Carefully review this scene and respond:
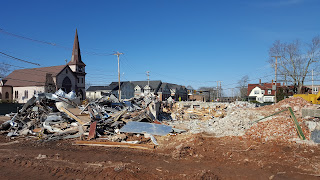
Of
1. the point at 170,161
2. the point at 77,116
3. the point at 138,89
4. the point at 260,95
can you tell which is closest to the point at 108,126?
the point at 77,116

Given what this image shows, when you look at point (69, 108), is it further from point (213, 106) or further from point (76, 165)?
point (213, 106)

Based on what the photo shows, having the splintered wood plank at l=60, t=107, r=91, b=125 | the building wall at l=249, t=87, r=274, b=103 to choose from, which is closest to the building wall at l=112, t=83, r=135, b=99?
the building wall at l=249, t=87, r=274, b=103

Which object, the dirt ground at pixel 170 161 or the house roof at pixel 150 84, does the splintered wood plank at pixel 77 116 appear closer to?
the dirt ground at pixel 170 161

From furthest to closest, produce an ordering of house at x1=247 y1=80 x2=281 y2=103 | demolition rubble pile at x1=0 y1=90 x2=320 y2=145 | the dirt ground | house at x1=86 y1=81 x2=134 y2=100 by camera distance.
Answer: house at x1=86 y1=81 x2=134 y2=100
house at x1=247 y1=80 x2=281 y2=103
demolition rubble pile at x1=0 y1=90 x2=320 y2=145
the dirt ground

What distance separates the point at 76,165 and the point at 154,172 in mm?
2473

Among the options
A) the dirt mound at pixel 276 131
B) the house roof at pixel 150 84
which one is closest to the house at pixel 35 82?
the house roof at pixel 150 84

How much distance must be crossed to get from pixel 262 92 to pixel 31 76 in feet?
182

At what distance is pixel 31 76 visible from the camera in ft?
143

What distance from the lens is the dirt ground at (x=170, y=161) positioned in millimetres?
6004

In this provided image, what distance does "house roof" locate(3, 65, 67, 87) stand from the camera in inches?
1638

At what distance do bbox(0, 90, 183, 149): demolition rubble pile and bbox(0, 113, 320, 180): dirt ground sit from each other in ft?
4.18

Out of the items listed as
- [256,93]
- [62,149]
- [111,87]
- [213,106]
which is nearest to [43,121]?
[62,149]

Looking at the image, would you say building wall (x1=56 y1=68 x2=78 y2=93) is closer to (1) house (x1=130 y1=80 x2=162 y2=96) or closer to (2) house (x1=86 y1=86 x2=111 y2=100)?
(2) house (x1=86 y1=86 x2=111 y2=100)

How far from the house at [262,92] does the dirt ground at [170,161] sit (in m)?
53.6
